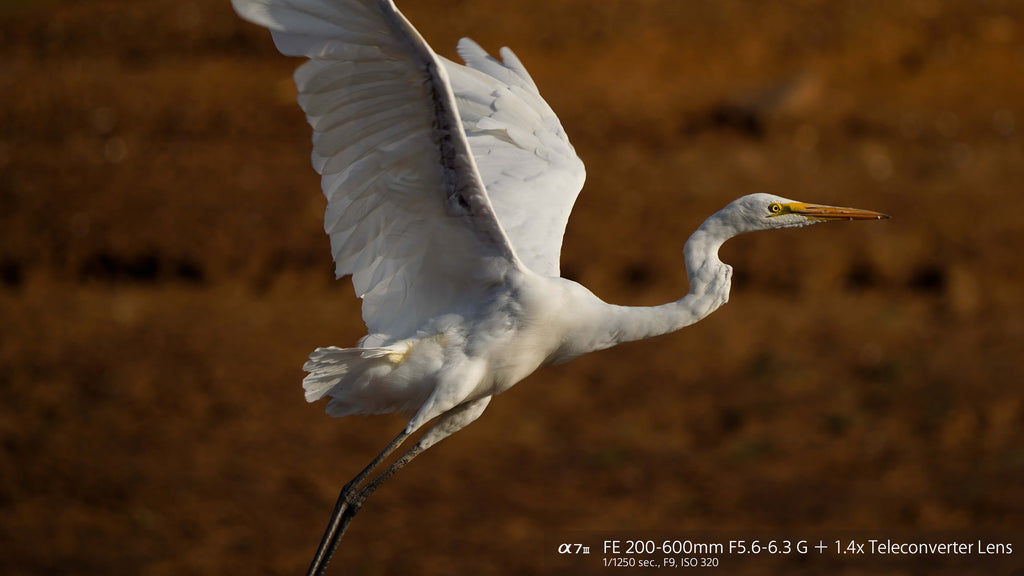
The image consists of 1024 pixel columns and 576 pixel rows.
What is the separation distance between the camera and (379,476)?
20.2ft

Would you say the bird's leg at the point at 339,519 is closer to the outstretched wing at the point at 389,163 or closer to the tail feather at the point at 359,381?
the tail feather at the point at 359,381

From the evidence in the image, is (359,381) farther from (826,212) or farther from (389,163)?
(826,212)

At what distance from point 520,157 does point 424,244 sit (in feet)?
3.99

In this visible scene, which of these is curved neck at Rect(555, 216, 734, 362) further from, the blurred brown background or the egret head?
the blurred brown background

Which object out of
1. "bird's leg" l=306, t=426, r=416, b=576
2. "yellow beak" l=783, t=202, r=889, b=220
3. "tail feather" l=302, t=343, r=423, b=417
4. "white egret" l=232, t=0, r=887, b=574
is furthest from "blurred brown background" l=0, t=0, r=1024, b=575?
"yellow beak" l=783, t=202, r=889, b=220

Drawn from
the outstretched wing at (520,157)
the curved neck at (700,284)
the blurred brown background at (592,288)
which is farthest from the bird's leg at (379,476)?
the blurred brown background at (592,288)

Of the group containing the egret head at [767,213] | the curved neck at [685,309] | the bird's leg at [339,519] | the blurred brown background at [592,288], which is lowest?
the bird's leg at [339,519]

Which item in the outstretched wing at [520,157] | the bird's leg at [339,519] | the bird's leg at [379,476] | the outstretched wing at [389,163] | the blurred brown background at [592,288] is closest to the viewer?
the outstretched wing at [389,163]

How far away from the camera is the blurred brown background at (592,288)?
1173 centimetres

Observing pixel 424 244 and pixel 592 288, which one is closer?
pixel 424 244

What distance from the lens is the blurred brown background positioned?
1173 cm

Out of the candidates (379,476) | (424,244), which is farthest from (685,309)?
(379,476)

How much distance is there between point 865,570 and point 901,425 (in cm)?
222

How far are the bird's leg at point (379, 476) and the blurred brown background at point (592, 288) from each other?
16.4 feet
